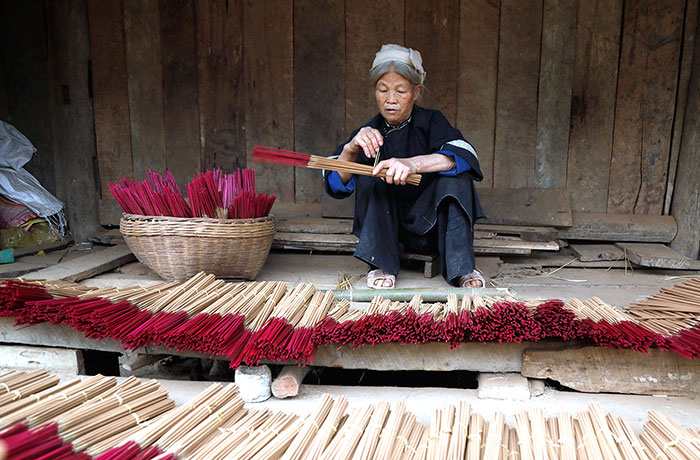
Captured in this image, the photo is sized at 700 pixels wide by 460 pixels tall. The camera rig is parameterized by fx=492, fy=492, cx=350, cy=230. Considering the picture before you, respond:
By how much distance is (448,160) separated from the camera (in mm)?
2059

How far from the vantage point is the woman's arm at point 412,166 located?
1.89m

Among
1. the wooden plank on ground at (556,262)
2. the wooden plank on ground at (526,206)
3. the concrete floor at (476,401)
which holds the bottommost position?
the concrete floor at (476,401)

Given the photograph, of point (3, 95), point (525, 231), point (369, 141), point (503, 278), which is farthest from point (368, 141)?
point (3, 95)

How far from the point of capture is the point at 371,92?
3.12 m

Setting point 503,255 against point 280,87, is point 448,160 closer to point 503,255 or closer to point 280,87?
point 503,255

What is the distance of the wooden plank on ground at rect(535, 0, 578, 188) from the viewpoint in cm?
292

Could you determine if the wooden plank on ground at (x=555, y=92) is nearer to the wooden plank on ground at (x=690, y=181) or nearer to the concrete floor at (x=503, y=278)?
the wooden plank on ground at (x=690, y=181)

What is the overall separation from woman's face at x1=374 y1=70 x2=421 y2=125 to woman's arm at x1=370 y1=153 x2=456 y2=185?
0.25m

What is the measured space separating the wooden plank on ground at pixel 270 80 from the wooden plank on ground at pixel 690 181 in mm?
2352

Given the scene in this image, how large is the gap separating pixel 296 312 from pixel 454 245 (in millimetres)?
767

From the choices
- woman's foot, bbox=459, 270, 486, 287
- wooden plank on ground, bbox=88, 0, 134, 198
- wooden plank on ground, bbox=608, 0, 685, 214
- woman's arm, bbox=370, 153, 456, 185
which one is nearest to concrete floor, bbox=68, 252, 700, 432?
woman's foot, bbox=459, 270, 486, 287

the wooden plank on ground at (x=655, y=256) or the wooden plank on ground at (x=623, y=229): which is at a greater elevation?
the wooden plank on ground at (x=623, y=229)

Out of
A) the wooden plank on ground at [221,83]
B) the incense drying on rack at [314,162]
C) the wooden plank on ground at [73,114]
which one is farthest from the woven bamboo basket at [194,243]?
the wooden plank on ground at [73,114]

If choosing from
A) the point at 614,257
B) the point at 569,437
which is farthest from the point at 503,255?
the point at 569,437
